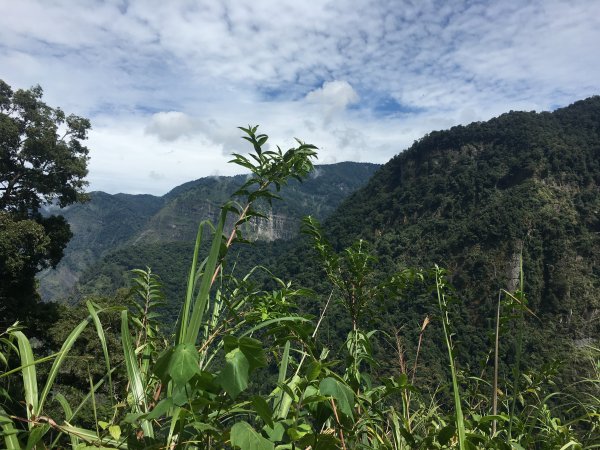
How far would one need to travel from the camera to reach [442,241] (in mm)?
67812

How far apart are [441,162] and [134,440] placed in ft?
305

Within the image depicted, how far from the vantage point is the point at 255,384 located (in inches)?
41.9

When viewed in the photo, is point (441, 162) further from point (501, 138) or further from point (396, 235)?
point (396, 235)

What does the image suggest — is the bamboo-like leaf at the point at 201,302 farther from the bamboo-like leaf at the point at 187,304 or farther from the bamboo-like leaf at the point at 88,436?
the bamboo-like leaf at the point at 88,436

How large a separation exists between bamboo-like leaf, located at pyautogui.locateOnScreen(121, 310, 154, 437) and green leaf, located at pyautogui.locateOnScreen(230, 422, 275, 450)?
392 mm

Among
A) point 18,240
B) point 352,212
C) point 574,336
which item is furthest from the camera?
point 352,212

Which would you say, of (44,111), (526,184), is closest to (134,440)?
(44,111)

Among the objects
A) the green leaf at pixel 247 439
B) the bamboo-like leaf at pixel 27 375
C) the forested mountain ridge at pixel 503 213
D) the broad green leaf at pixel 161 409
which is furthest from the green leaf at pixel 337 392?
the forested mountain ridge at pixel 503 213

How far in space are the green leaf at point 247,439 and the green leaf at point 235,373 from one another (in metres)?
0.07

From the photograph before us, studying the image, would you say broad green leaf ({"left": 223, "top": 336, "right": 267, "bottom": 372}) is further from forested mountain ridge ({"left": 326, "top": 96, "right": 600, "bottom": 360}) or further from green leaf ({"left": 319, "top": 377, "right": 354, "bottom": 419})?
forested mountain ridge ({"left": 326, "top": 96, "right": 600, "bottom": 360})

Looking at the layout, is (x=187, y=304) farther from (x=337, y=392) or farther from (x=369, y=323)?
(x=369, y=323)

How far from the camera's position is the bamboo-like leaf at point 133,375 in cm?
92

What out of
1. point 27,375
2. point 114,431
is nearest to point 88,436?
point 114,431

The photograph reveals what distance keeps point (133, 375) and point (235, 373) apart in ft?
1.76
